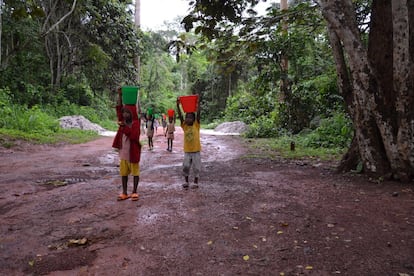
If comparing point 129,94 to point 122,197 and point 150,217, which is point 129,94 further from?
point 150,217

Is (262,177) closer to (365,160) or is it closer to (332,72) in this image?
(365,160)

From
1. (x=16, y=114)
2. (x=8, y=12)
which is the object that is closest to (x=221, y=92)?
(x=8, y=12)

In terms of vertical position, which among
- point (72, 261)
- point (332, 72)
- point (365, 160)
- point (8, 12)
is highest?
point (8, 12)

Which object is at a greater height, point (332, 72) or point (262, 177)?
point (332, 72)

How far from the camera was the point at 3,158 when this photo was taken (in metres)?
9.66

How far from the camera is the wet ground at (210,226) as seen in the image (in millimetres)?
3283

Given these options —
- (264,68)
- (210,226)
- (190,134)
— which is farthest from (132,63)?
(210,226)

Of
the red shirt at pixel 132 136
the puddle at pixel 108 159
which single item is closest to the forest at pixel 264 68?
the red shirt at pixel 132 136

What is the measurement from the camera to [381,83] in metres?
6.66

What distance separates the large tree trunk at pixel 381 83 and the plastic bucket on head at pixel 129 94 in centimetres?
397

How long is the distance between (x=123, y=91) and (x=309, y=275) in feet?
12.3

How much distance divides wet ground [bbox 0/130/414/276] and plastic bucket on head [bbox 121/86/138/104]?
154 cm

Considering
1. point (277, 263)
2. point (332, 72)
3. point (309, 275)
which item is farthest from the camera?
point (332, 72)

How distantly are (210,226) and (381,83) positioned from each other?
4524 millimetres
